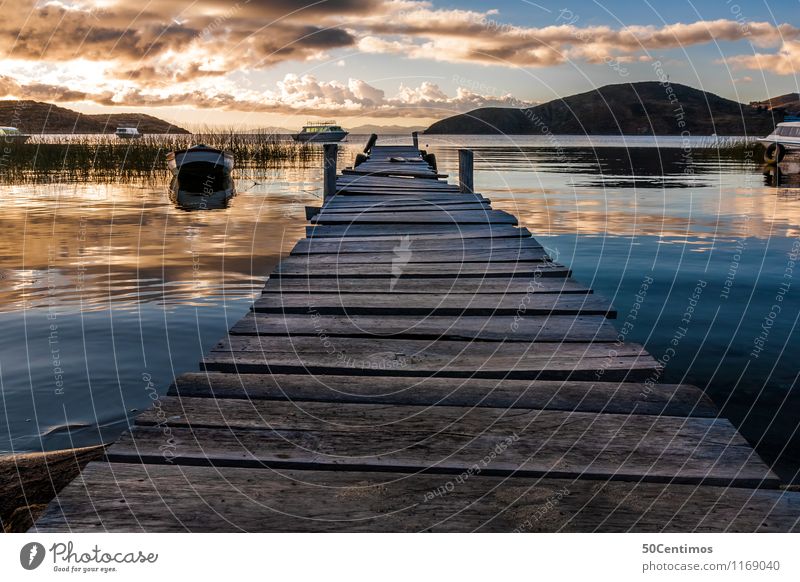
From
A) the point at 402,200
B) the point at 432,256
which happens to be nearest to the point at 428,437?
the point at 432,256

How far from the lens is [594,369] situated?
397cm

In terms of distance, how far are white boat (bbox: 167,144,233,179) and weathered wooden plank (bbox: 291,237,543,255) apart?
22551mm

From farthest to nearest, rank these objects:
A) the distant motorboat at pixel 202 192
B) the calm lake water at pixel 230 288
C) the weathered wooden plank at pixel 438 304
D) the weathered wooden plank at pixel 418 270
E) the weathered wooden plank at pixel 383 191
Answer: the distant motorboat at pixel 202 192 → the weathered wooden plank at pixel 383 191 → the calm lake water at pixel 230 288 → the weathered wooden plank at pixel 418 270 → the weathered wooden plank at pixel 438 304

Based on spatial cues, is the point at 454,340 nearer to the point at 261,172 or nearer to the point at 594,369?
the point at 594,369

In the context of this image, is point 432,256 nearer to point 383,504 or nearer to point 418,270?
point 418,270

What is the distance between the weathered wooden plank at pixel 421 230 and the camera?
8.47m

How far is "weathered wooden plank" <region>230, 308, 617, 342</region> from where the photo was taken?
15.2 feet

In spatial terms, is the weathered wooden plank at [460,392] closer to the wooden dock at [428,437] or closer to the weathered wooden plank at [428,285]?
the wooden dock at [428,437]

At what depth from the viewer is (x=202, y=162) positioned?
29.4 meters

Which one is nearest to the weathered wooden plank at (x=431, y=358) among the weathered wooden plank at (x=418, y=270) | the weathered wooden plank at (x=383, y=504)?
the weathered wooden plank at (x=383, y=504)

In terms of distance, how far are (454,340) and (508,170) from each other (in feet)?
130

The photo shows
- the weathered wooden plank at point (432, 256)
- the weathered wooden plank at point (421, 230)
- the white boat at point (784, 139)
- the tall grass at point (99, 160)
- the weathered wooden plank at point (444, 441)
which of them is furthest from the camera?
the white boat at point (784, 139)

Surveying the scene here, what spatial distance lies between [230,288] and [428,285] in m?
6.07

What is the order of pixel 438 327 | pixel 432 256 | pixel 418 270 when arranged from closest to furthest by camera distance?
pixel 438 327
pixel 418 270
pixel 432 256
